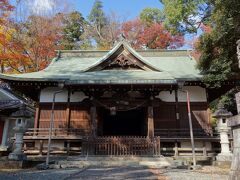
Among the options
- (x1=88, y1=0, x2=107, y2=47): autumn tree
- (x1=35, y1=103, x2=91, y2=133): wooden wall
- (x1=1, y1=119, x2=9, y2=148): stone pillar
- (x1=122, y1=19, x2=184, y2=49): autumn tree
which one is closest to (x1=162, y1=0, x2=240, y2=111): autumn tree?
(x1=35, y1=103, x2=91, y2=133): wooden wall

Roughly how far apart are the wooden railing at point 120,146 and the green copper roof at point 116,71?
309cm

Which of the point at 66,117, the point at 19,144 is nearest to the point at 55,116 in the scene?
the point at 66,117

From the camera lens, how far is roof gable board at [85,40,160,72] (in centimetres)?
1545

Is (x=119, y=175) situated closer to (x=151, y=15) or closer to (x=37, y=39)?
(x=37, y=39)

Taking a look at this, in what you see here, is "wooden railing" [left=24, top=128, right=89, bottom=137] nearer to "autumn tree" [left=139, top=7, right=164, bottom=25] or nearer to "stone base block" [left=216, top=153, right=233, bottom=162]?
"stone base block" [left=216, top=153, right=233, bottom=162]

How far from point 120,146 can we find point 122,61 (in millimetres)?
5944

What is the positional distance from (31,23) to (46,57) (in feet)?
13.4

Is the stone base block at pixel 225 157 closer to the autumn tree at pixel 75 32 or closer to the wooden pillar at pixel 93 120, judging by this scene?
the wooden pillar at pixel 93 120

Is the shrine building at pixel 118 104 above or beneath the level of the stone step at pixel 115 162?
above

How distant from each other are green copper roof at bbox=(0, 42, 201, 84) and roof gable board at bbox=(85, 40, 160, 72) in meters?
0.07

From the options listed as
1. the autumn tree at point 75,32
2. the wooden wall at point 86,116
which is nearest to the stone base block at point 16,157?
the wooden wall at point 86,116

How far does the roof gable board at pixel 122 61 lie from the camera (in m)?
15.4

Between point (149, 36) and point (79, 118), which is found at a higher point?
point (149, 36)

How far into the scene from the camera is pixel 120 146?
1195 centimetres
